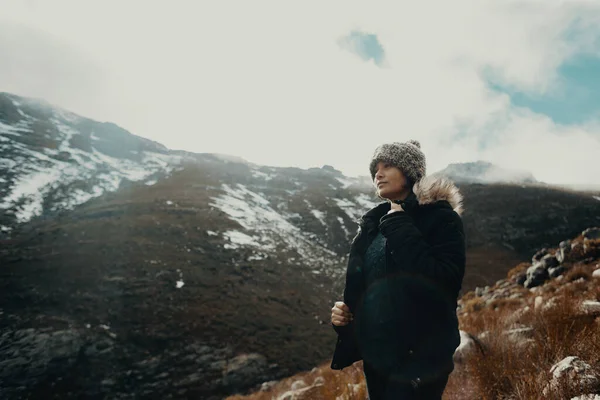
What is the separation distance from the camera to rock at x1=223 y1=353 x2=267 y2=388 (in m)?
22.0

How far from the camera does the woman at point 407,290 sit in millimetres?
1790

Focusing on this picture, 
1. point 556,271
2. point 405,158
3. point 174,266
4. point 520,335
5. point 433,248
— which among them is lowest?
point 174,266

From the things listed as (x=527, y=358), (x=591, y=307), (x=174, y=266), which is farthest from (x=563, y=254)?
(x=174, y=266)

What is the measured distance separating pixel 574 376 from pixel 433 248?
Result: 62.0 inches

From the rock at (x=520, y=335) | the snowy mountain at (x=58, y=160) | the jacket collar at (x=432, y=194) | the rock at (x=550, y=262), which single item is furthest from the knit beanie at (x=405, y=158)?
the snowy mountain at (x=58, y=160)

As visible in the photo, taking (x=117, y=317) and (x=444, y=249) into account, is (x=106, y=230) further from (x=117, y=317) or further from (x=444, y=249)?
(x=444, y=249)

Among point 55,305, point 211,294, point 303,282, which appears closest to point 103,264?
point 55,305

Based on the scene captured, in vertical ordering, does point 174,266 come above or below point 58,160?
below

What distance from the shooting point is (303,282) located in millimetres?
40531

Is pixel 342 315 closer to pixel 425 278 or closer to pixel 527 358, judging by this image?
pixel 425 278

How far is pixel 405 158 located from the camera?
2170mm

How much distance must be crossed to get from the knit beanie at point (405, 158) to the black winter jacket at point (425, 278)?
0.15 meters

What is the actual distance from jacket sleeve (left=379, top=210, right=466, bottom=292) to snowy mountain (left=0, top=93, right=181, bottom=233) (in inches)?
2248

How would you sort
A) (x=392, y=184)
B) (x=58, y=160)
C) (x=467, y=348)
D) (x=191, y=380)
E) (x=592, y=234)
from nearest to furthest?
(x=392, y=184) < (x=467, y=348) < (x=592, y=234) < (x=191, y=380) < (x=58, y=160)
